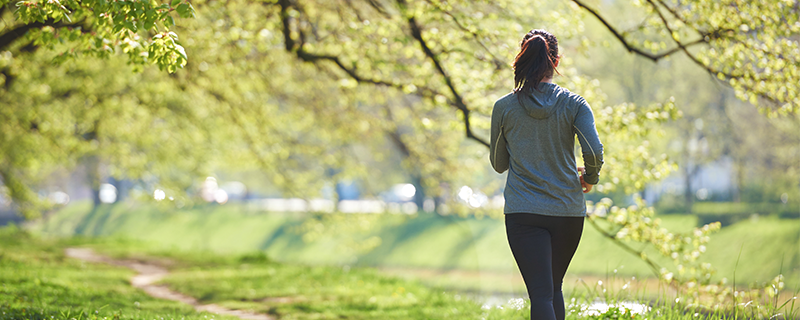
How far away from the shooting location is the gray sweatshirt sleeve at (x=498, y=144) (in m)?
3.62

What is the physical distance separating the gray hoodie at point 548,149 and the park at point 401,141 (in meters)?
0.02

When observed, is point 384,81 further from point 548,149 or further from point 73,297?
point 548,149

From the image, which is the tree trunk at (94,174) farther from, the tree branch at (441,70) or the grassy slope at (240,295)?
the tree branch at (441,70)

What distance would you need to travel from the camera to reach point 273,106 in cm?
1512

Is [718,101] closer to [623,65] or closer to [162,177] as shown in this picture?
[623,65]

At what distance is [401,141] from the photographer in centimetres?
1331

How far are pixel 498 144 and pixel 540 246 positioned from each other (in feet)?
2.04

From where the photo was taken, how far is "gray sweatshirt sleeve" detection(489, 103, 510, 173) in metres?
3.62

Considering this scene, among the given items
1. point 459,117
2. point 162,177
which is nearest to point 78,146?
point 162,177

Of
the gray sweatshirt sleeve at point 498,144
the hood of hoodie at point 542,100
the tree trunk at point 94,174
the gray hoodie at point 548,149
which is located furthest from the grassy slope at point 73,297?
the tree trunk at point 94,174

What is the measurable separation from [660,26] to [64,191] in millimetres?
52376

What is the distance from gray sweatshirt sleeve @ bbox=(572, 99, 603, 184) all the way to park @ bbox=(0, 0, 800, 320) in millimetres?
15

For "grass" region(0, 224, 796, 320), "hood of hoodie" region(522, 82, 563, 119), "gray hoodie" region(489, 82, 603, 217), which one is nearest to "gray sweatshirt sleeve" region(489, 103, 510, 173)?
"gray hoodie" region(489, 82, 603, 217)

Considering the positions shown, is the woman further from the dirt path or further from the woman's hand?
the dirt path
